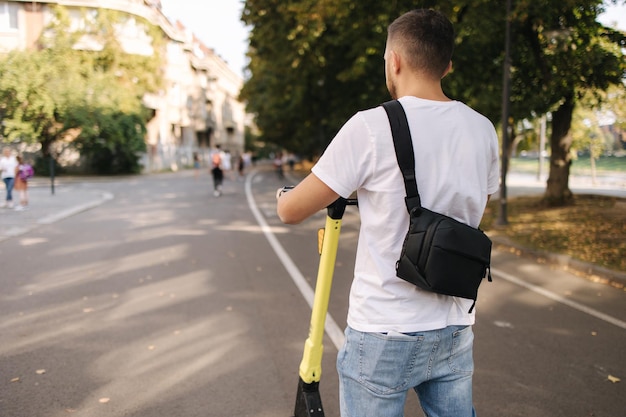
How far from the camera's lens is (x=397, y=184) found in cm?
168

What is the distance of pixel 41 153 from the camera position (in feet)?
121

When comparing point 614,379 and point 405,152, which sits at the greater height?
point 405,152

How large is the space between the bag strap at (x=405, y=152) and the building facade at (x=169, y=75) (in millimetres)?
37250

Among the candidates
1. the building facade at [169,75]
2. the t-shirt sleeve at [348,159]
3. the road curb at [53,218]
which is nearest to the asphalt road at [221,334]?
the road curb at [53,218]

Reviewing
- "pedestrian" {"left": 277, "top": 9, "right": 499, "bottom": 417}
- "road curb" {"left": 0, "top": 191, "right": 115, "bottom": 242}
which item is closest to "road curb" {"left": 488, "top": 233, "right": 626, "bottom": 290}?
"pedestrian" {"left": 277, "top": 9, "right": 499, "bottom": 417}

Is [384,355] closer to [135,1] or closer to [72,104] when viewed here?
[72,104]

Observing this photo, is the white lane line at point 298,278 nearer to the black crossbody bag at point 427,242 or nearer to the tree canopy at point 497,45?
the black crossbody bag at point 427,242

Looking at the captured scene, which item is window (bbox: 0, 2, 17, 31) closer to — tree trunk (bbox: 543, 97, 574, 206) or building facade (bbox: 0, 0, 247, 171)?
building facade (bbox: 0, 0, 247, 171)

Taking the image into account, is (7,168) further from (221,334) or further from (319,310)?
(319,310)

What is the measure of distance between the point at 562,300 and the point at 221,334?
12.9 feet

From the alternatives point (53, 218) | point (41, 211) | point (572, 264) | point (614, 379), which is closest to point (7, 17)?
point (41, 211)

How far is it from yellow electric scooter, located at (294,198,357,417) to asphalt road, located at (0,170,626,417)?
1.62 meters

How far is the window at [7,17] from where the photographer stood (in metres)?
39.3

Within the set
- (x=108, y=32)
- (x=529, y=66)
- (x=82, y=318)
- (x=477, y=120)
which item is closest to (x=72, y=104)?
(x=108, y=32)
